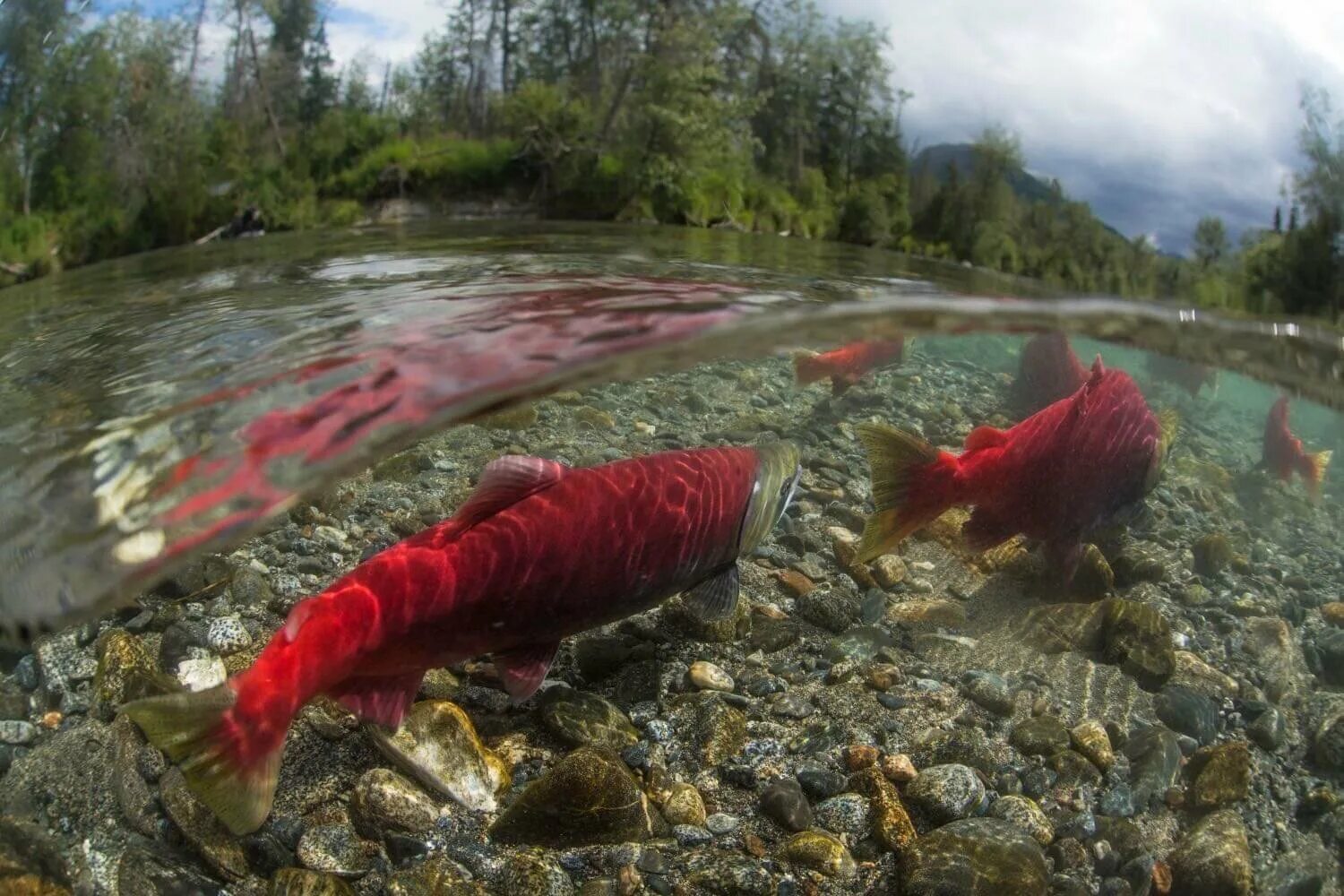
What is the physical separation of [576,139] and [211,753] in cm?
1023

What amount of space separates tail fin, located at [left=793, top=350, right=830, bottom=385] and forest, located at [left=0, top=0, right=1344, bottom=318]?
131cm


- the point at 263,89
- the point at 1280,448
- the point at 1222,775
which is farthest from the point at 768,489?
the point at 263,89

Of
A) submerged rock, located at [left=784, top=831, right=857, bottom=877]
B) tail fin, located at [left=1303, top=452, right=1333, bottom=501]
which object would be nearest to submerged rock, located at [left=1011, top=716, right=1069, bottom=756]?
submerged rock, located at [left=784, top=831, right=857, bottom=877]

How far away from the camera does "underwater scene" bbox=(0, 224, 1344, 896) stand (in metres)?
2.70

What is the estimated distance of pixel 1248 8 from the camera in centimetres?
405

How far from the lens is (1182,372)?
20.0ft

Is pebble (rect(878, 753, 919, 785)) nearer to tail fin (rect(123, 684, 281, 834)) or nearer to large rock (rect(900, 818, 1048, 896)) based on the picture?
large rock (rect(900, 818, 1048, 896))

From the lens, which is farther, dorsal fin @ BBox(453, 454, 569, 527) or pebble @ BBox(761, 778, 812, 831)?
pebble @ BBox(761, 778, 812, 831)

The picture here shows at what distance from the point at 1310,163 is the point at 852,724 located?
4206 millimetres

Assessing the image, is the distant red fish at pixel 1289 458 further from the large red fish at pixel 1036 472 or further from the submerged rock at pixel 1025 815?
the submerged rock at pixel 1025 815

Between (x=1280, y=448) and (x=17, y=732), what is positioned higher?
(x=1280, y=448)

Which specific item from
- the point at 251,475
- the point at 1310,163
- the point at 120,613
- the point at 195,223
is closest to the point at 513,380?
the point at 251,475

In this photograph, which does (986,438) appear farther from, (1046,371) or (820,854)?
(820,854)

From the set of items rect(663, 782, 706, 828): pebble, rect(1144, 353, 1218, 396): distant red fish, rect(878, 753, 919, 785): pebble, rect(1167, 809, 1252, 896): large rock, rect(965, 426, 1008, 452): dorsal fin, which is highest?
rect(1144, 353, 1218, 396): distant red fish
